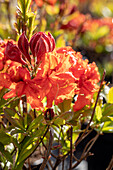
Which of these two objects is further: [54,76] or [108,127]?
[108,127]

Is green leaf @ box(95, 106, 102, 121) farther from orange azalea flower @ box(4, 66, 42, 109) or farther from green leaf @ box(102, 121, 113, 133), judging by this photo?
orange azalea flower @ box(4, 66, 42, 109)

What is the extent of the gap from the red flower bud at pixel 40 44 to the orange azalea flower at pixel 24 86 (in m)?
0.05

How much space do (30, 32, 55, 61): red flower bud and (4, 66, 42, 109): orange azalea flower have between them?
0.05 m

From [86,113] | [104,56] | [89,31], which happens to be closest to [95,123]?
[86,113]

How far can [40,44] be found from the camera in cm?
50

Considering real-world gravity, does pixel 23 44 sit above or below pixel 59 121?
above

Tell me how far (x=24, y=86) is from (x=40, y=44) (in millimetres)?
107

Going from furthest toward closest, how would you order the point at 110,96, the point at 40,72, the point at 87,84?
the point at 110,96 → the point at 87,84 → the point at 40,72

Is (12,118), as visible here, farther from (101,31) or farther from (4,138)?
(101,31)

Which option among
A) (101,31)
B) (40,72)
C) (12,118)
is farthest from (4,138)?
(101,31)

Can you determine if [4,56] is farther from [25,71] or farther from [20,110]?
[20,110]

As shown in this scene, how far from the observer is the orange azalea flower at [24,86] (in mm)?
510

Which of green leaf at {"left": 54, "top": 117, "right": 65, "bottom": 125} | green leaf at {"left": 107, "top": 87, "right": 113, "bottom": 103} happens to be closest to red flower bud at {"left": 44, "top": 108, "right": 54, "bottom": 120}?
green leaf at {"left": 54, "top": 117, "right": 65, "bottom": 125}

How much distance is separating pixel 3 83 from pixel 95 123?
1.12 ft
